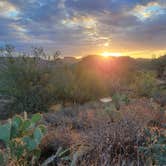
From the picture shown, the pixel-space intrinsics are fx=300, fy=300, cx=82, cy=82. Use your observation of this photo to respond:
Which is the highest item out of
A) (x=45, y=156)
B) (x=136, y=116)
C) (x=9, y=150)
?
(x=136, y=116)

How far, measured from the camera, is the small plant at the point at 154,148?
4252mm

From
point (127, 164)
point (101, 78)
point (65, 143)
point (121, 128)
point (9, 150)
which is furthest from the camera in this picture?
point (101, 78)

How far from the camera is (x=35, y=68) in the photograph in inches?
520

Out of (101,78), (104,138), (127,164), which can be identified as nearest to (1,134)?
(104,138)

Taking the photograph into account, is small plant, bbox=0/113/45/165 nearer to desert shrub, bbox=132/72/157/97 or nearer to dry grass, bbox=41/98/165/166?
dry grass, bbox=41/98/165/166

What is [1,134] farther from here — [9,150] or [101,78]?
[101,78]

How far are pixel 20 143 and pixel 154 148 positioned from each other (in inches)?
85.6

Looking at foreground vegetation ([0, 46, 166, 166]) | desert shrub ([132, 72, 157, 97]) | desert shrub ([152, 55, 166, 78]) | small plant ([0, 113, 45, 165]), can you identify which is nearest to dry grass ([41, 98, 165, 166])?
foreground vegetation ([0, 46, 166, 166])

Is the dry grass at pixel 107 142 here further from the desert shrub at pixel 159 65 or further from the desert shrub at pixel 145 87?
the desert shrub at pixel 159 65

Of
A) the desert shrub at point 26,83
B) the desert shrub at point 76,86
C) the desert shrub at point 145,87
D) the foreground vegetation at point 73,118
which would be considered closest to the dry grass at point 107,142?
the foreground vegetation at point 73,118

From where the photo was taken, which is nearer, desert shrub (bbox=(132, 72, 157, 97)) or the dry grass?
the dry grass

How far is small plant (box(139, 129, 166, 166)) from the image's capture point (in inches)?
167

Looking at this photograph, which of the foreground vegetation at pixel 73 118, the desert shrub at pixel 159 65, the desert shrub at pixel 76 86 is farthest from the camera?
the desert shrub at pixel 159 65

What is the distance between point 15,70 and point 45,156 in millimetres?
7921
